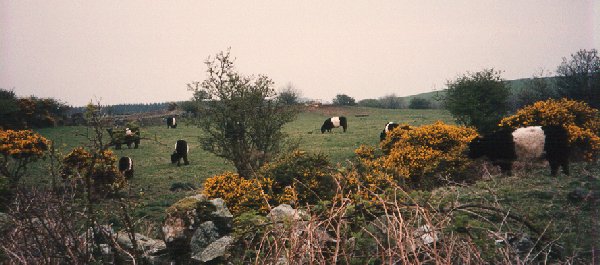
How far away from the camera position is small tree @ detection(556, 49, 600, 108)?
21.1 metres

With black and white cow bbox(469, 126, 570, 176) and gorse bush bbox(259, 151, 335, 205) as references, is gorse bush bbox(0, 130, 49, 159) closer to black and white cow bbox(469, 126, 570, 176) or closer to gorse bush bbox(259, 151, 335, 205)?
gorse bush bbox(259, 151, 335, 205)

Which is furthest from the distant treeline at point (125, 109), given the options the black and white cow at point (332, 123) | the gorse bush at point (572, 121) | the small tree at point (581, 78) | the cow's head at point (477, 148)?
the small tree at point (581, 78)

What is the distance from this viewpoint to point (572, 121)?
11492 mm

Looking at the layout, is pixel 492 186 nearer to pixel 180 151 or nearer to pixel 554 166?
pixel 554 166

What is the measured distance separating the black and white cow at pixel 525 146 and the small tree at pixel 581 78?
48.8 feet

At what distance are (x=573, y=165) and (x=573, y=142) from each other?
0.82 m

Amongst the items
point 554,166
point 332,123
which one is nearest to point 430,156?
point 554,166

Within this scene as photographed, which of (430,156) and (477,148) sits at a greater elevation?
(477,148)

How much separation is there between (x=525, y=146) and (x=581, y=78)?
17.9m

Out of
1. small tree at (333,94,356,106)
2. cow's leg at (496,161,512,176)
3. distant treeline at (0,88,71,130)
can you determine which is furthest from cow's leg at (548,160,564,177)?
small tree at (333,94,356,106)

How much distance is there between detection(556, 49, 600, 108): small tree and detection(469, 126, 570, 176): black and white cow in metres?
14.9

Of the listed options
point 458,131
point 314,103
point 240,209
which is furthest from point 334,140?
point 314,103

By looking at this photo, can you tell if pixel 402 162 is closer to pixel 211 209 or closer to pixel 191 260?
pixel 211 209

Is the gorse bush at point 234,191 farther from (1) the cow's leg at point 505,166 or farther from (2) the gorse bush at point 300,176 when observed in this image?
(1) the cow's leg at point 505,166
